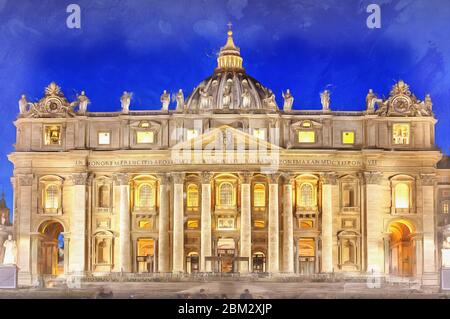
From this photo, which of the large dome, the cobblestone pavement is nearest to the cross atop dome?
the large dome

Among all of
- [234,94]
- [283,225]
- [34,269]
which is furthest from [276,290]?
[234,94]

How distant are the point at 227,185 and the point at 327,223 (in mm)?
8126

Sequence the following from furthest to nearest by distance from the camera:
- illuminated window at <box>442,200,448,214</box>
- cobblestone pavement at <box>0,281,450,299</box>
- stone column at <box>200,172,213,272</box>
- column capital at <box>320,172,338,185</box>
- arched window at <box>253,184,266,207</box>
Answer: illuminated window at <box>442,200,448,214</box>
arched window at <box>253,184,266,207</box>
column capital at <box>320,172,338,185</box>
stone column at <box>200,172,213,272</box>
cobblestone pavement at <box>0,281,450,299</box>

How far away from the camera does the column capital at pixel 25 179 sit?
267ft

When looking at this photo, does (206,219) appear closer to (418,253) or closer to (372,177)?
(372,177)

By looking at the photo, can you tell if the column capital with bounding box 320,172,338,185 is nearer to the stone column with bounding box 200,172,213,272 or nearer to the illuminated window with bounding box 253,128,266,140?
the illuminated window with bounding box 253,128,266,140

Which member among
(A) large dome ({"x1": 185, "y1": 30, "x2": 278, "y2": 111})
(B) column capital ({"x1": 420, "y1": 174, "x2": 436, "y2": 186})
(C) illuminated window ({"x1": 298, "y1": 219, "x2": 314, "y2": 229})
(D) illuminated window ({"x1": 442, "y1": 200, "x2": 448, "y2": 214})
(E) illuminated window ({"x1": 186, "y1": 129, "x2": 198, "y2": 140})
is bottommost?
(C) illuminated window ({"x1": 298, "y1": 219, "x2": 314, "y2": 229})

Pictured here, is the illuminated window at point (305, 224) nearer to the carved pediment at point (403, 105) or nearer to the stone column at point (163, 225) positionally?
the carved pediment at point (403, 105)

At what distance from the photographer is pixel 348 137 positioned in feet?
271

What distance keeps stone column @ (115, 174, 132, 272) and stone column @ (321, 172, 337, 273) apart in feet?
47.7

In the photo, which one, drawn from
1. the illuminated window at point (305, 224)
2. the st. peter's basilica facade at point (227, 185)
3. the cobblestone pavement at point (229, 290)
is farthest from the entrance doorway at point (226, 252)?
the cobblestone pavement at point (229, 290)

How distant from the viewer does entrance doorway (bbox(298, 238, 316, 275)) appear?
268ft

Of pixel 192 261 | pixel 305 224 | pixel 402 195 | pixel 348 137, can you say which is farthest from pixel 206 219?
pixel 402 195

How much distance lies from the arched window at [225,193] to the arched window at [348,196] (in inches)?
338
